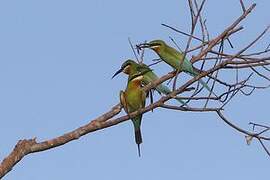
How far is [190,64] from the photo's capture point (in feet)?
13.0

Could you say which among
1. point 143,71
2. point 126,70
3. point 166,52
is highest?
point 166,52

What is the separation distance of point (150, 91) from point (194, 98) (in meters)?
1.04

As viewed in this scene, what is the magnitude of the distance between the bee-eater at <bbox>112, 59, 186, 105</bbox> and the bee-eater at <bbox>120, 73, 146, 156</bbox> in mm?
44

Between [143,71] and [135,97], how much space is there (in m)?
0.20

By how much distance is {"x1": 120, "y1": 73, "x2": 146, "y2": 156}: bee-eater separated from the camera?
13.6 feet

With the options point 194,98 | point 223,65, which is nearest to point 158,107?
point 194,98

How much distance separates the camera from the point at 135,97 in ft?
14.2

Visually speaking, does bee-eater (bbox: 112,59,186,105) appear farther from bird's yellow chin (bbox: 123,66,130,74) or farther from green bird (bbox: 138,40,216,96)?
green bird (bbox: 138,40,216,96)

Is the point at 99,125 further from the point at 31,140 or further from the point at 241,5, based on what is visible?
the point at 241,5

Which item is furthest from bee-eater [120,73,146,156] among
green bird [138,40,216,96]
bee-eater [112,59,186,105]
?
green bird [138,40,216,96]

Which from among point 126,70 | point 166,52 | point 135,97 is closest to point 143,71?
point 135,97

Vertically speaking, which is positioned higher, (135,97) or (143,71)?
(143,71)

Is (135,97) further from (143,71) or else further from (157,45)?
(157,45)

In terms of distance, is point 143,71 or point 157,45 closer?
point 143,71
